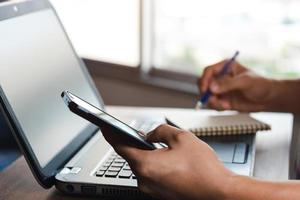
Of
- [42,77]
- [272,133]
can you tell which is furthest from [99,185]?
[272,133]

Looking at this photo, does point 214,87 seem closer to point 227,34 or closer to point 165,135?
point 165,135

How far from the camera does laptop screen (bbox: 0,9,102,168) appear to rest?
70cm

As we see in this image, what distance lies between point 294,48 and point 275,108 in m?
0.75

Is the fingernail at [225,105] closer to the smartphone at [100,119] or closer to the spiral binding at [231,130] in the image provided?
the spiral binding at [231,130]

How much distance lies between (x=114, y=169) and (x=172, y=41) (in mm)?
1419

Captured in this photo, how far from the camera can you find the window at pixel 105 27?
2.11 m

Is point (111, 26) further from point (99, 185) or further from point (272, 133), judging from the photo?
point (99, 185)

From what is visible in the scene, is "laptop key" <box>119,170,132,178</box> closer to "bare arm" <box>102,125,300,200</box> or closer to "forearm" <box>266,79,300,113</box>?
"bare arm" <box>102,125,300,200</box>

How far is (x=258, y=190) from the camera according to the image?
56 cm

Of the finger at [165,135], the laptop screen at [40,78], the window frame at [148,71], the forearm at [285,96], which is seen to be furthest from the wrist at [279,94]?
the window frame at [148,71]

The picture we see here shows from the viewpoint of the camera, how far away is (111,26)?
7.18 feet

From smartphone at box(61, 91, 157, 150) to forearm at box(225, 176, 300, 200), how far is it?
4.4 inches

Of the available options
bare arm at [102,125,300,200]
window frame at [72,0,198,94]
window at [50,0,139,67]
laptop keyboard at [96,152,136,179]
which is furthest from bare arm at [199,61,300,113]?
window at [50,0,139,67]

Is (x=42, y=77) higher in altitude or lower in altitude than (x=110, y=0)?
higher
